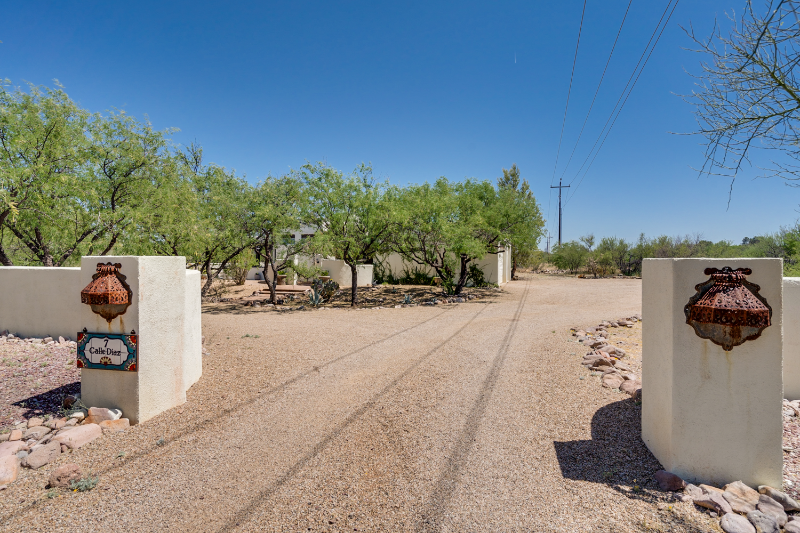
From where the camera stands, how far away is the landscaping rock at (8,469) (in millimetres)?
3348

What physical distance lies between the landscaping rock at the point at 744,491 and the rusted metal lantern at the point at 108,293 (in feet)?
19.1

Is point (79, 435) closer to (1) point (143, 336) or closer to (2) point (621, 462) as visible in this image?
(1) point (143, 336)

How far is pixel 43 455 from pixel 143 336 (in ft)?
4.28

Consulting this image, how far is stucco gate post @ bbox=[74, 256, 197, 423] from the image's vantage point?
4.34 metres

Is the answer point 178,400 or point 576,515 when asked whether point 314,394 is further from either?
point 576,515

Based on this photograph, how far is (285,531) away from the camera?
107 inches

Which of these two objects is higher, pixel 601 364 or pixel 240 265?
pixel 240 265

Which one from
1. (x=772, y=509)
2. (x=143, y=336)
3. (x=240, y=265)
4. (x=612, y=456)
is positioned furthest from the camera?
(x=240, y=265)

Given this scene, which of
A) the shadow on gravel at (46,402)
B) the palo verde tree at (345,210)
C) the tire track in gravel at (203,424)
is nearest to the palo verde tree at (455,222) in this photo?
the palo verde tree at (345,210)

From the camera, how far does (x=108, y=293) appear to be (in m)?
4.13

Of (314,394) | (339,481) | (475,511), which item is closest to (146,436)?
(314,394)

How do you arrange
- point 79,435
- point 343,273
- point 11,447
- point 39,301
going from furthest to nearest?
point 343,273 → point 39,301 → point 79,435 → point 11,447

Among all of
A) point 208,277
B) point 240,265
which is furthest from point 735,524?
point 240,265

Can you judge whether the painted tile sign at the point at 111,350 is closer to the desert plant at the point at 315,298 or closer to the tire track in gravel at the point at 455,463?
the tire track in gravel at the point at 455,463
